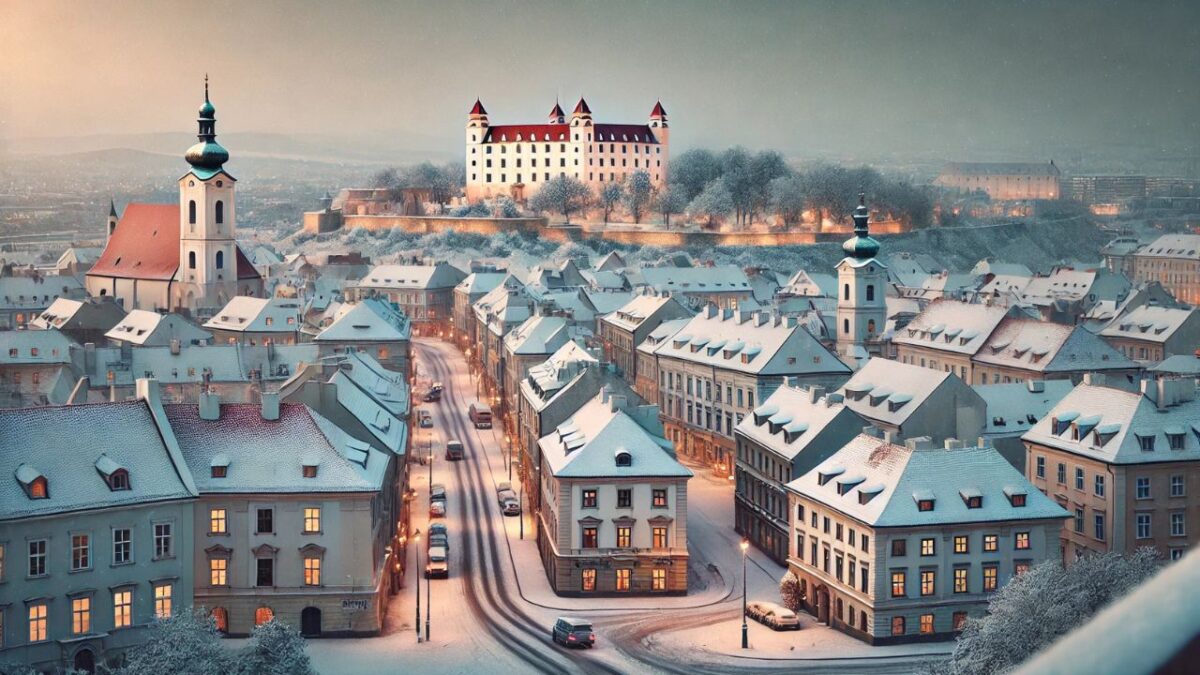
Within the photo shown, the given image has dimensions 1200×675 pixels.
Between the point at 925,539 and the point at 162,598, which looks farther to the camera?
the point at 925,539

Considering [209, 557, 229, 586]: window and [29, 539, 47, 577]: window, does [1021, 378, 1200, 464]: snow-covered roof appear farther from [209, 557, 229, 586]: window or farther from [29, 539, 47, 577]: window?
[29, 539, 47, 577]: window

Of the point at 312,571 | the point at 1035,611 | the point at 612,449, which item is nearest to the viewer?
the point at 1035,611

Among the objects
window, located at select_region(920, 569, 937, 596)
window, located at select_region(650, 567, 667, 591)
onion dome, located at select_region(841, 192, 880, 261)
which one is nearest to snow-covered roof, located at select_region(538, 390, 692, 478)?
window, located at select_region(650, 567, 667, 591)

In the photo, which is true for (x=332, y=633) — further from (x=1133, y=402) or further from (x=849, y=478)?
(x=1133, y=402)

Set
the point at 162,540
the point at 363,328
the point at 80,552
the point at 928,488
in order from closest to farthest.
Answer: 1. the point at 80,552
2. the point at 162,540
3. the point at 928,488
4. the point at 363,328

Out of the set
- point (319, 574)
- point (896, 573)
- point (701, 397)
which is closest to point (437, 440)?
A: point (701, 397)

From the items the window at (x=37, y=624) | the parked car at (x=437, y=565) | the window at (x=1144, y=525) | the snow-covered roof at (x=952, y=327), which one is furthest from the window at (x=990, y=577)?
the snow-covered roof at (x=952, y=327)

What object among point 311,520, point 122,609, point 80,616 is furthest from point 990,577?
point 80,616

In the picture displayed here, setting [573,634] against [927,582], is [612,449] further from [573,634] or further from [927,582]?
[927,582]
